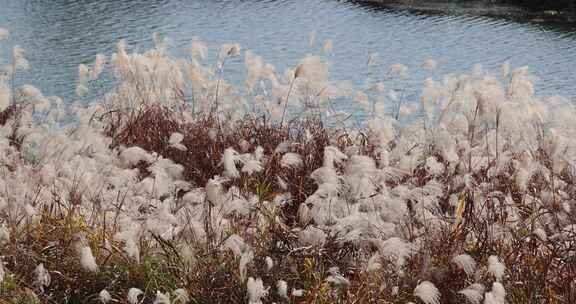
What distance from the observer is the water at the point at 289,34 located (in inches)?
587

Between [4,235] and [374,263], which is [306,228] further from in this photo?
[4,235]

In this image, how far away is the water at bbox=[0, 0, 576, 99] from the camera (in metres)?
14.9

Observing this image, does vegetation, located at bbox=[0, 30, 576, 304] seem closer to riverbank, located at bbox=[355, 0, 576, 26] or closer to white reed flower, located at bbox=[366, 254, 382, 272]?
white reed flower, located at bbox=[366, 254, 382, 272]

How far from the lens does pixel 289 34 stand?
61.3 ft

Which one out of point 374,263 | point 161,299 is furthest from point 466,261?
point 161,299

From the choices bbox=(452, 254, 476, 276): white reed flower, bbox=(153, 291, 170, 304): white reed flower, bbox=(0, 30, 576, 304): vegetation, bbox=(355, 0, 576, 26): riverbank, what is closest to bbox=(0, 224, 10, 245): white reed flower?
bbox=(0, 30, 576, 304): vegetation

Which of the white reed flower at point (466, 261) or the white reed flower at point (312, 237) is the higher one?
the white reed flower at point (466, 261)

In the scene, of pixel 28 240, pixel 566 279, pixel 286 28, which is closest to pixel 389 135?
pixel 566 279

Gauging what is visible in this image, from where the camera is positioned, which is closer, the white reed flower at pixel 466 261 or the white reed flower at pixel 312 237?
the white reed flower at pixel 466 261

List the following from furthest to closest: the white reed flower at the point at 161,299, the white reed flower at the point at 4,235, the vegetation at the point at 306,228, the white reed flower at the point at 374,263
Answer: the white reed flower at the point at 4,235 < the vegetation at the point at 306,228 < the white reed flower at the point at 374,263 < the white reed flower at the point at 161,299

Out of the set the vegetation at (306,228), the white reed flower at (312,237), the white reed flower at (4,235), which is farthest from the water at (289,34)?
the white reed flower at (312,237)

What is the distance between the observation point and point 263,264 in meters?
4.08

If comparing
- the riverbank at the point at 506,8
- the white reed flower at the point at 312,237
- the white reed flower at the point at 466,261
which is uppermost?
the white reed flower at the point at 466,261

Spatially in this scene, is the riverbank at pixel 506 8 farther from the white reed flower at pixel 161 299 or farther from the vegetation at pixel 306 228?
the white reed flower at pixel 161 299
